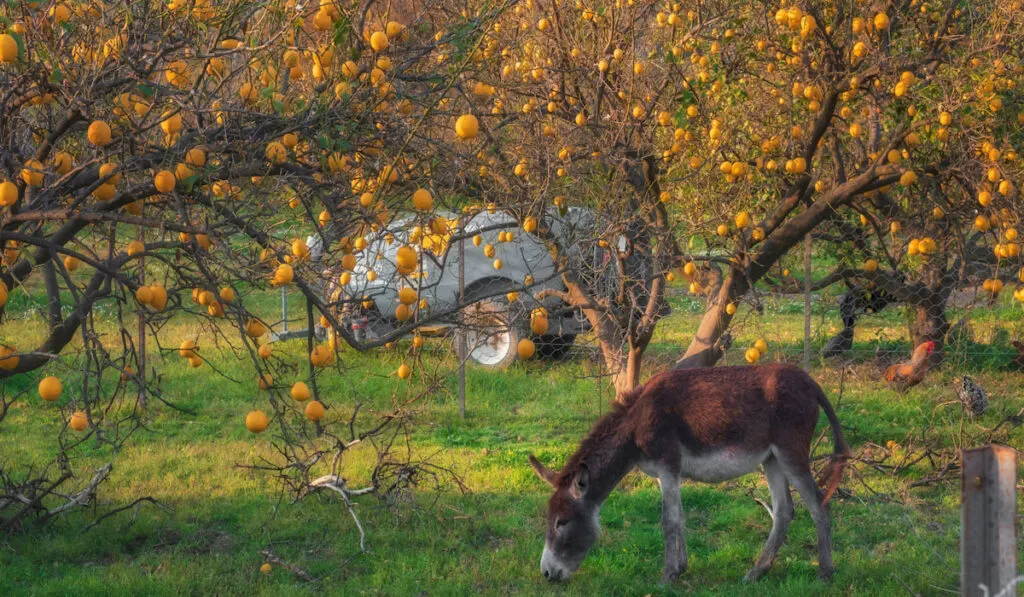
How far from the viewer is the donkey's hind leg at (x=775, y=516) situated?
19.1 feet

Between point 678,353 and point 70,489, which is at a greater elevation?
point 678,353

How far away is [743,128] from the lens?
747 centimetres

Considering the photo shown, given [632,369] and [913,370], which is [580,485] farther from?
[913,370]

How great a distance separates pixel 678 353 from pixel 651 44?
4.44m

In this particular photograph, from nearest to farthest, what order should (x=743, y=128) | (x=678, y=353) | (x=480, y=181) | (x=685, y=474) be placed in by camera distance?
(x=685, y=474) → (x=480, y=181) → (x=743, y=128) → (x=678, y=353)

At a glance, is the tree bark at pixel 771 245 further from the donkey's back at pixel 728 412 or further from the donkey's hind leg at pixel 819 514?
the donkey's hind leg at pixel 819 514

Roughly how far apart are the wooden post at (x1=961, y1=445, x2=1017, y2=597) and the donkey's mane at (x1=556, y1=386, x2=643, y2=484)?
318 cm

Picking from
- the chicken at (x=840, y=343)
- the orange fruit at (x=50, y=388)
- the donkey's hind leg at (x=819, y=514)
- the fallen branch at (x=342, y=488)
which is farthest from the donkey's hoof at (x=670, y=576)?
the chicken at (x=840, y=343)

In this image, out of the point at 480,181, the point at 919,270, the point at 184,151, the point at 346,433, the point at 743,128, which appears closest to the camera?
the point at 184,151

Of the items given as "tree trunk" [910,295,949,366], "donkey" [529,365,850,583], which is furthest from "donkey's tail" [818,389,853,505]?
"tree trunk" [910,295,949,366]

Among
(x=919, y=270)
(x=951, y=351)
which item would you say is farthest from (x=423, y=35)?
(x=951, y=351)

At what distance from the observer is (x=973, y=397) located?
8906 millimetres

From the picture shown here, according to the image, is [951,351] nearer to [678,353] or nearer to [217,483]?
[678,353]

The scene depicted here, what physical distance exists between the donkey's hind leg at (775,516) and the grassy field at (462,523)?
124 millimetres
